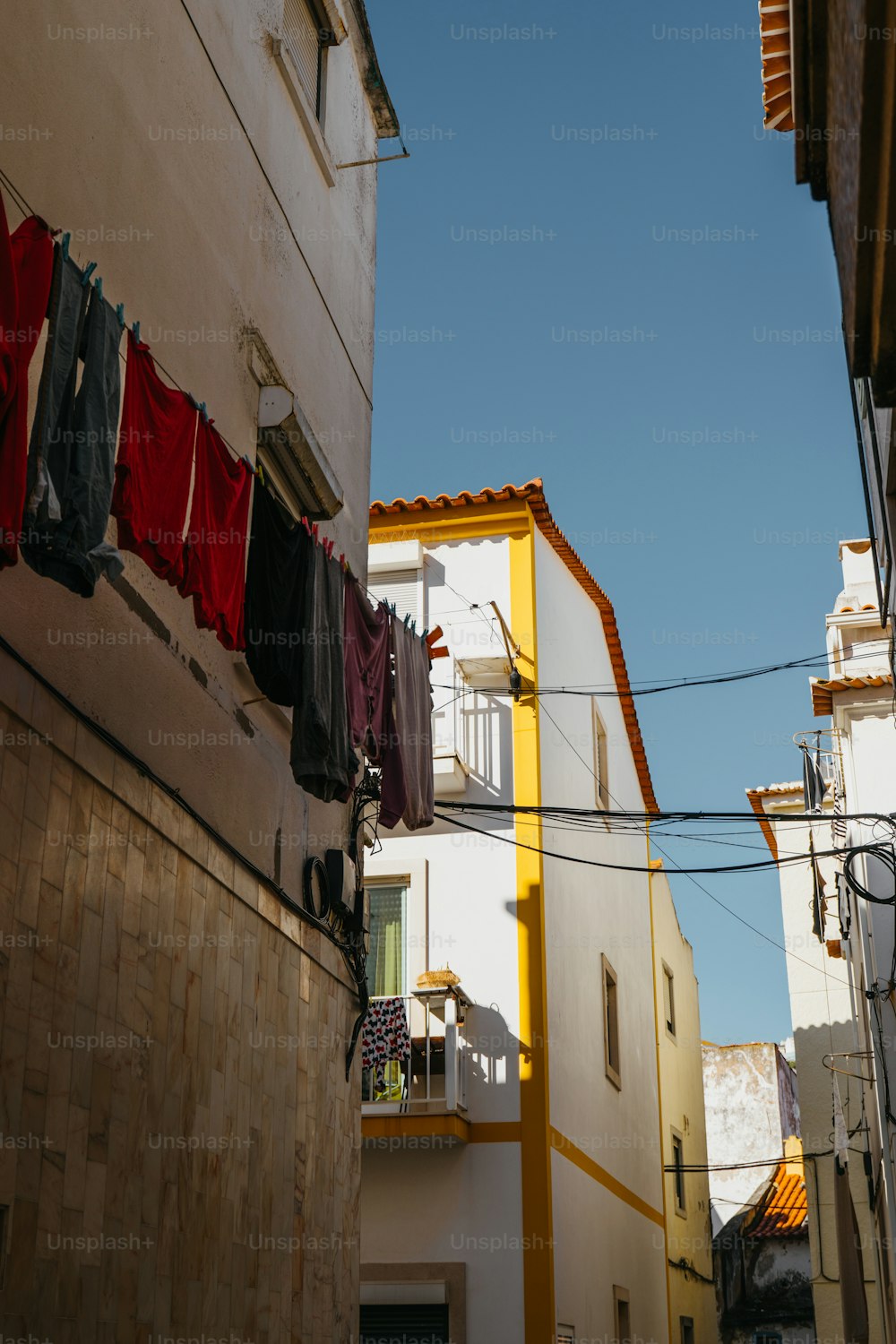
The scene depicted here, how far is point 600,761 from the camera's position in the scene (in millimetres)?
20609

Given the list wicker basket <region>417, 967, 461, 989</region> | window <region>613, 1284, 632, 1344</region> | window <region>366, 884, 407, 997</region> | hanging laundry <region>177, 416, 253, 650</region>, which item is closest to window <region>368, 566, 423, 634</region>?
window <region>366, 884, 407, 997</region>

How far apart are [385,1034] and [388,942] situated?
1724 millimetres

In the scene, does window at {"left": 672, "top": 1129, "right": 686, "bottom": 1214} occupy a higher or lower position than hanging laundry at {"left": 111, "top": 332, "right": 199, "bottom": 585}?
lower

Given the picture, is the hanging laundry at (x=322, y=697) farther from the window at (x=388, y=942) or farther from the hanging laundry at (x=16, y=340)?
the window at (x=388, y=942)

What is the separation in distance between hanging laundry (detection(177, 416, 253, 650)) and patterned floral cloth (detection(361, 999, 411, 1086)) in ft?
25.7

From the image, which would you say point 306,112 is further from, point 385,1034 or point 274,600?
point 385,1034

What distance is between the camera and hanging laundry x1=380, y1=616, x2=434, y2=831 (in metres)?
10.2

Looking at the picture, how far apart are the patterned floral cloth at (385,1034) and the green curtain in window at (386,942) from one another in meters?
1.09

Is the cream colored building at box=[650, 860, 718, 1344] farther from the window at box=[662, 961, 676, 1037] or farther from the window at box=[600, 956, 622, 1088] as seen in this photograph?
the window at box=[600, 956, 622, 1088]

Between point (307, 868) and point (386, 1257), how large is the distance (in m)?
6.66

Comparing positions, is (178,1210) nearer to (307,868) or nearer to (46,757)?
(46,757)

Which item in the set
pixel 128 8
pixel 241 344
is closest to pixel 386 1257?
pixel 241 344

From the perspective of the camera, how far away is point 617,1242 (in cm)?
1823

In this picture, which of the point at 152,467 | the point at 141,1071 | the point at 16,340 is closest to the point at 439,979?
the point at 141,1071
